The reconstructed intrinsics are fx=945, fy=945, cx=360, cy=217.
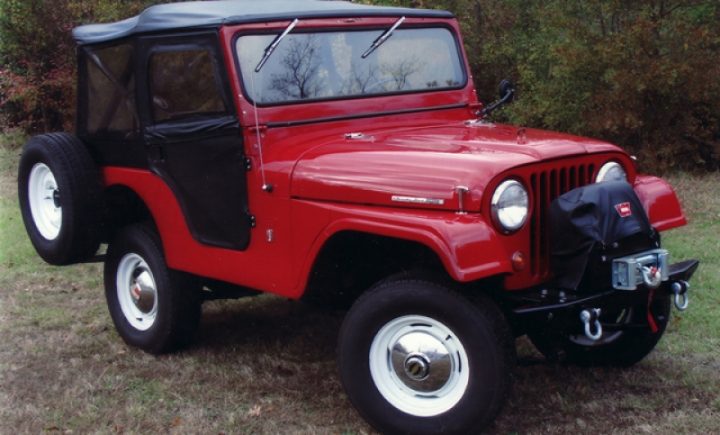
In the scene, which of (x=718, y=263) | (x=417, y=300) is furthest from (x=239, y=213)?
(x=718, y=263)

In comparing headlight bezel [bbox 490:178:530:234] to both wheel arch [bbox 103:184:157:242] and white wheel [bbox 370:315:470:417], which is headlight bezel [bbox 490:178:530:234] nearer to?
white wheel [bbox 370:315:470:417]

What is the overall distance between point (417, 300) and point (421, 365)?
0.30 metres

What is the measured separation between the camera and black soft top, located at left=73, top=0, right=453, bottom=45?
4.93m

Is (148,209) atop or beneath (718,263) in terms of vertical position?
atop

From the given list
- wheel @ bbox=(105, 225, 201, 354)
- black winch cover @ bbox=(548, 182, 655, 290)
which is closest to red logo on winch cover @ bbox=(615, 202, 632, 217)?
black winch cover @ bbox=(548, 182, 655, 290)

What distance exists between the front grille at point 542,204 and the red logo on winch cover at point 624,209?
1.02 ft

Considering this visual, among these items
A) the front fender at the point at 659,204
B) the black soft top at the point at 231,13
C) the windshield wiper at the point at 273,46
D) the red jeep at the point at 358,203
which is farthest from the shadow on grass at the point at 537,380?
the black soft top at the point at 231,13

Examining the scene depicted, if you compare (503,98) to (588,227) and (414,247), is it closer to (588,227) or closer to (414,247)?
(414,247)

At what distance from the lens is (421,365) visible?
4090 mm

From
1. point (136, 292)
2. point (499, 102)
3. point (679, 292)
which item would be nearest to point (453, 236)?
point (679, 292)

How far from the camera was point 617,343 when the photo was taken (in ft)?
16.6

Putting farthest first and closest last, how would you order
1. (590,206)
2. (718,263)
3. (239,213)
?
1. (718,263)
2. (239,213)
3. (590,206)

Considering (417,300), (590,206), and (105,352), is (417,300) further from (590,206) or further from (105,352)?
(105,352)

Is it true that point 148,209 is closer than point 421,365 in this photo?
No
